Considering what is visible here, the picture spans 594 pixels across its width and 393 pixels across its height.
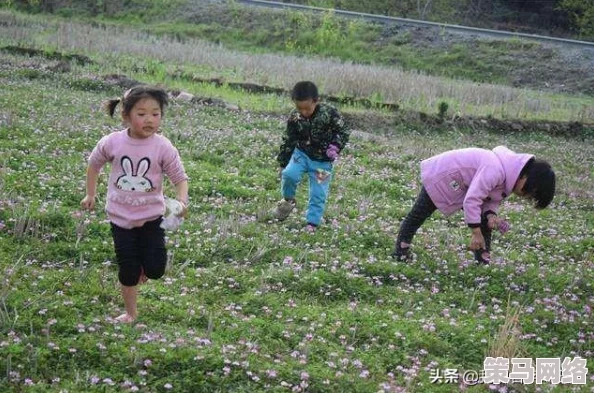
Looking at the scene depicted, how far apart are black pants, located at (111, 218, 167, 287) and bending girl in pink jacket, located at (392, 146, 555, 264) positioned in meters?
3.25

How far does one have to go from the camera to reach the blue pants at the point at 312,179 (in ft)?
29.2

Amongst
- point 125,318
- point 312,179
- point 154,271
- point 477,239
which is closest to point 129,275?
point 154,271

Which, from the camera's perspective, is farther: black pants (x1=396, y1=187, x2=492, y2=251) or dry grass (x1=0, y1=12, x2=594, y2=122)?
dry grass (x1=0, y1=12, x2=594, y2=122)

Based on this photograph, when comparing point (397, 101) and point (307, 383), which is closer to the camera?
point (307, 383)

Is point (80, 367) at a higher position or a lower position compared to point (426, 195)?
lower

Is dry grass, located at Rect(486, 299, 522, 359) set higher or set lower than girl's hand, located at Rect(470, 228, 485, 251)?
lower

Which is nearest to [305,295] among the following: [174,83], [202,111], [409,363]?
[409,363]

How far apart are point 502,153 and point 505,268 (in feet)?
4.47

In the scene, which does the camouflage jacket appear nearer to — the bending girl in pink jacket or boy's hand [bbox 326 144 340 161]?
boy's hand [bbox 326 144 340 161]

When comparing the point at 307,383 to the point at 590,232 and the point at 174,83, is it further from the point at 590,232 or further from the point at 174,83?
the point at 174,83

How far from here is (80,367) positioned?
5008 millimetres

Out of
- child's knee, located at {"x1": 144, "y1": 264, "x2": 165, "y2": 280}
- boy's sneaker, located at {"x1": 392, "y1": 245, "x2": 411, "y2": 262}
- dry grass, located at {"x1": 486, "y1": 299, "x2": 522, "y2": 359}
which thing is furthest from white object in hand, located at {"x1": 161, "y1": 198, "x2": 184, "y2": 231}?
boy's sneaker, located at {"x1": 392, "y1": 245, "x2": 411, "y2": 262}

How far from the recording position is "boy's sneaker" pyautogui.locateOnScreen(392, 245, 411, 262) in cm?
807

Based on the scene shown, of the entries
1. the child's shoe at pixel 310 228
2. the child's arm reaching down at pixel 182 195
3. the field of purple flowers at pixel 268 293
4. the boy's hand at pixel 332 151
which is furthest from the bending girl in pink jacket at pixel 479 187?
the child's arm reaching down at pixel 182 195
